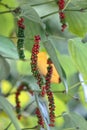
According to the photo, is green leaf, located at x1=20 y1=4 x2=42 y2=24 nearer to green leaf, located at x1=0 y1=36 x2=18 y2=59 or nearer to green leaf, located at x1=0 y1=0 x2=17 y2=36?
green leaf, located at x1=0 y1=36 x2=18 y2=59

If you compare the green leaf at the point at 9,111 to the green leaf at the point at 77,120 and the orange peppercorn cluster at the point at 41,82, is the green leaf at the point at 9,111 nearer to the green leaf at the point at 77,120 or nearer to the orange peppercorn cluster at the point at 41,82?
the orange peppercorn cluster at the point at 41,82

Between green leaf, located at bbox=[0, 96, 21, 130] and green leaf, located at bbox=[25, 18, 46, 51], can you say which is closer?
green leaf, located at bbox=[0, 96, 21, 130]

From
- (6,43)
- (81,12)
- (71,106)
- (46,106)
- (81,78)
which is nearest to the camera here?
(6,43)

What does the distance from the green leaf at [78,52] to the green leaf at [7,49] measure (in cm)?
12

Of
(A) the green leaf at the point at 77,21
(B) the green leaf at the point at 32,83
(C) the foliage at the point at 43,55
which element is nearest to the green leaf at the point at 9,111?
(C) the foliage at the point at 43,55

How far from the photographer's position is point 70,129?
46.3 inches

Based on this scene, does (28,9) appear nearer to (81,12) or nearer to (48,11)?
(48,11)

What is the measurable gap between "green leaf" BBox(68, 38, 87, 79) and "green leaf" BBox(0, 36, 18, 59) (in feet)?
0.40

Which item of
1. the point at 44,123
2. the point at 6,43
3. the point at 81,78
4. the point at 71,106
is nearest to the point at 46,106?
the point at 44,123

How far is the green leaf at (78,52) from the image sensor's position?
940 mm

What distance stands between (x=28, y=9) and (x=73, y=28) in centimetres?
27

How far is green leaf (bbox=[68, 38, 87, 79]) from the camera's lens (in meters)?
0.94

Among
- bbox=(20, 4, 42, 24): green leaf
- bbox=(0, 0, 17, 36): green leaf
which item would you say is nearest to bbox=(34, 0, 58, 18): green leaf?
bbox=(20, 4, 42, 24): green leaf

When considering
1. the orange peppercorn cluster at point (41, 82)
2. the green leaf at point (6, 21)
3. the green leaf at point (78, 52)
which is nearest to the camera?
the orange peppercorn cluster at point (41, 82)
